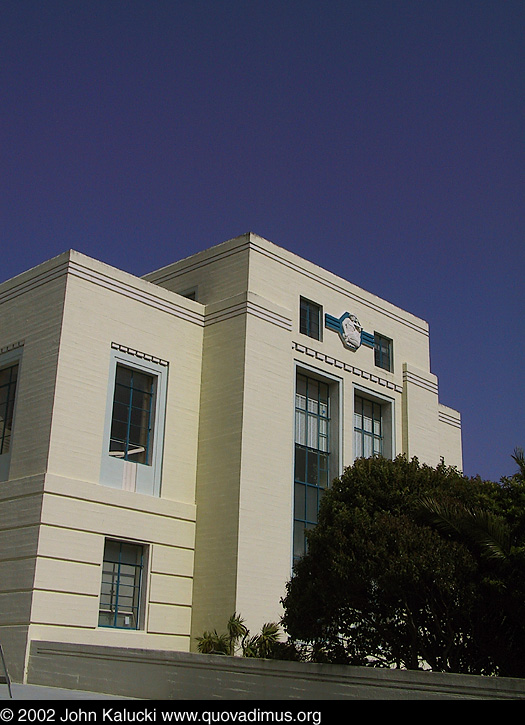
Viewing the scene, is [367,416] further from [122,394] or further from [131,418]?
[122,394]

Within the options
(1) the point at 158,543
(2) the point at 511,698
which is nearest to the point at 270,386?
(1) the point at 158,543

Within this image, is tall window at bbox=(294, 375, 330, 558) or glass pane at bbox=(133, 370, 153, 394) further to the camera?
tall window at bbox=(294, 375, 330, 558)

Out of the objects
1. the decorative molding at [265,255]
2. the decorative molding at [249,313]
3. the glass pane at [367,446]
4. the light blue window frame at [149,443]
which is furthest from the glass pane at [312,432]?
the light blue window frame at [149,443]

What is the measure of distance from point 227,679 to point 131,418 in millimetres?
10123

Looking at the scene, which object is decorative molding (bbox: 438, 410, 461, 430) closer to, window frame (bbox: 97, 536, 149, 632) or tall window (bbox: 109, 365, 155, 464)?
tall window (bbox: 109, 365, 155, 464)

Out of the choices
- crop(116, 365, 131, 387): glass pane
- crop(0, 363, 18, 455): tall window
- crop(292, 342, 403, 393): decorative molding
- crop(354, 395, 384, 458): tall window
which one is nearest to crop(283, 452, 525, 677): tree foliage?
crop(116, 365, 131, 387): glass pane

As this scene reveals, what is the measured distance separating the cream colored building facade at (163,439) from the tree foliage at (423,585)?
254 inches

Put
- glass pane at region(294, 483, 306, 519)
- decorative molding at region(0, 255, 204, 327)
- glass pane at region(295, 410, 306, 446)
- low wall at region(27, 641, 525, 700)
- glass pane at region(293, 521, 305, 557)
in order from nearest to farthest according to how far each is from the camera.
→ 1. low wall at region(27, 641, 525, 700)
2. decorative molding at region(0, 255, 204, 327)
3. glass pane at region(293, 521, 305, 557)
4. glass pane at region(294, 483, 306, 519)
5. glass pane at region(295, 410, 306, 446)

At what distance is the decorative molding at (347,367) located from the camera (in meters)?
26.8

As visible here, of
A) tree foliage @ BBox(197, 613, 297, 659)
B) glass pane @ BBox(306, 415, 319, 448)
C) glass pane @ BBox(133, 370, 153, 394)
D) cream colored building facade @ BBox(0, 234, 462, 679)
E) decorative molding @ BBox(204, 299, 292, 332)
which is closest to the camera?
cream colored building facade @ BBox(0, 234, 462, 679)

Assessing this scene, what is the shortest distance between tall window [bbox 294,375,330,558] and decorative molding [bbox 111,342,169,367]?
4754 millimetres

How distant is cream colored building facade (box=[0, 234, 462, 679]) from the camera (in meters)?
21.1

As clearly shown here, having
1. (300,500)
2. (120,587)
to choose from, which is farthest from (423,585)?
(300,500)

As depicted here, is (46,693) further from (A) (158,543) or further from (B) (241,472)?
(B) (241,472)
